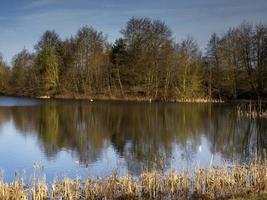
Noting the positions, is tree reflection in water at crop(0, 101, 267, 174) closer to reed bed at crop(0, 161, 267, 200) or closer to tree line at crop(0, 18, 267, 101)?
reed bed at crop(0, 161, 267, 200)

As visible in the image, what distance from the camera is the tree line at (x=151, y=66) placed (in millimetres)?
60472

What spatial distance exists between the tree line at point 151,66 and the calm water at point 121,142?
72.4 ft

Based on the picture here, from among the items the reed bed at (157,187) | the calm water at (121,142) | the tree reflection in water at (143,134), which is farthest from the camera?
the tree reflection in water at (143,134)

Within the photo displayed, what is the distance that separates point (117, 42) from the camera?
6981 centimetres

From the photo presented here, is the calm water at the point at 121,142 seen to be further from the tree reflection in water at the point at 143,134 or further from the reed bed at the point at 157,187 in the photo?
the reed bed at the point at 157,187

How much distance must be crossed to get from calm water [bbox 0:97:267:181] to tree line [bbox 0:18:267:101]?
2208cm

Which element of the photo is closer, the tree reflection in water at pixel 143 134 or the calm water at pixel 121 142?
the calm water at pixel 121 142

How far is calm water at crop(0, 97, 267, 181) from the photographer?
18016 millimetres

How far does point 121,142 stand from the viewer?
79.3 feet

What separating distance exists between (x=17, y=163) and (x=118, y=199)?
27.9ft

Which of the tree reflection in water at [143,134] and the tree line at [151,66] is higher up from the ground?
the tree line at [151,66]

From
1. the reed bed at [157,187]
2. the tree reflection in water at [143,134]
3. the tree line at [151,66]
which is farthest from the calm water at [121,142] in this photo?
the tree line at [151,66]

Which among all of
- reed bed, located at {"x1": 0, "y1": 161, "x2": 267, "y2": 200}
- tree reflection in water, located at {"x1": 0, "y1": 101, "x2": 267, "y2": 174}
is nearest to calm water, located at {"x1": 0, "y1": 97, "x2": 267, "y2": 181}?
tree reflection in water, located at {"x1": 0, "y1": 101, "x2": 267, "y2": 174}

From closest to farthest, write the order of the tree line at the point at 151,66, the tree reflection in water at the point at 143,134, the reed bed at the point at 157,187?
the reed bed at the point at 157,187 → the tree reflection in water at the point at 143,134 → the tree line at the point at 151,66
